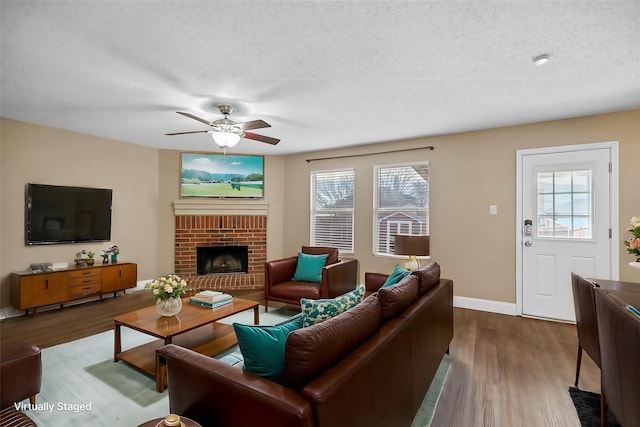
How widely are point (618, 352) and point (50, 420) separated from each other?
10.2 ft

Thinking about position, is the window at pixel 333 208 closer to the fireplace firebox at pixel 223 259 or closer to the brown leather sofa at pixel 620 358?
the fireplace firebox at pixel 223 259

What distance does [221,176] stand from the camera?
5398 millimetres

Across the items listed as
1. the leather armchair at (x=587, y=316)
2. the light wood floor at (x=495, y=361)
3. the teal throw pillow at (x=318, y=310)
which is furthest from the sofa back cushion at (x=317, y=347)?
the leather armchair at (x=587, y=316)

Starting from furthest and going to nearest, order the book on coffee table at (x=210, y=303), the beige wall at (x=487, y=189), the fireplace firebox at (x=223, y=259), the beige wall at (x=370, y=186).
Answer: the fireplace firebox at (x=223, y=259) < the beige wall at (x=370, y=186) < the beige wall at (x=487, y=189) < the book on coffee table at (x=210, y=303)

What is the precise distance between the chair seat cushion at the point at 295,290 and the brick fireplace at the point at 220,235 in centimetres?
148

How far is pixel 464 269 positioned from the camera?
4.07 metres

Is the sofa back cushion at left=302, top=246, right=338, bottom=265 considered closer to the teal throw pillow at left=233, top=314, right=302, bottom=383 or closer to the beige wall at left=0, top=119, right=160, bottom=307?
the beige wall at left=0, top=119, right=160, bottom=307

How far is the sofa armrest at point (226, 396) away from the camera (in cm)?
98

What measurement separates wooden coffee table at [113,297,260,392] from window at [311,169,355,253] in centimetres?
246

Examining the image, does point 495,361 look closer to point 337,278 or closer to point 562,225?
point 337,278

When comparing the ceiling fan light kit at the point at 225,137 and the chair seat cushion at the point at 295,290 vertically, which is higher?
the ceiling fan light kit at the point at 225,137

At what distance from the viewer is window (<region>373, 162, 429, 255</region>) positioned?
4.43 m

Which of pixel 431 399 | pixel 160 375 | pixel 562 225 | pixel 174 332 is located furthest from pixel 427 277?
pixel 562 225

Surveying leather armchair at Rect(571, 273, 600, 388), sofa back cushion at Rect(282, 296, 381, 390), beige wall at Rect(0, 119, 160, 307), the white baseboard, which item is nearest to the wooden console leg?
sofa back cushion at Rect(282, 296, 381, 390)
